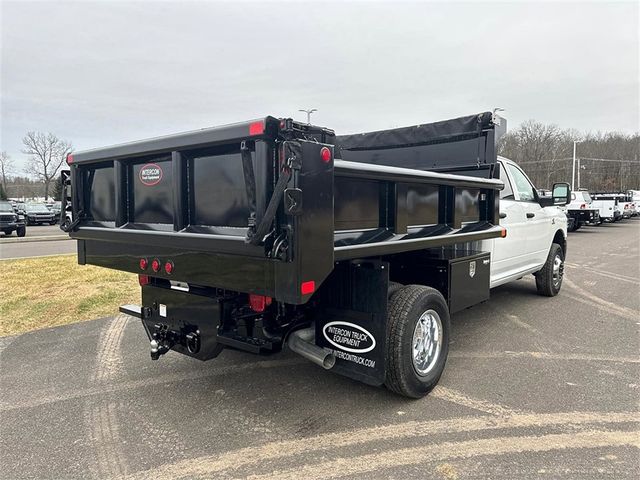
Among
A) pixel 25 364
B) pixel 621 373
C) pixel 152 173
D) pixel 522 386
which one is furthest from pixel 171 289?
pixel 621 373

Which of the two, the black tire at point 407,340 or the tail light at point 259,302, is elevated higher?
the tail light at point 259,302

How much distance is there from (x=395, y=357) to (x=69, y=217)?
3012mm

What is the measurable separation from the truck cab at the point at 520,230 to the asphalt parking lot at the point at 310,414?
0.97m

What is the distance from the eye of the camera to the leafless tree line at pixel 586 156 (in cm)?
5988

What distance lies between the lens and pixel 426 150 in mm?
5551

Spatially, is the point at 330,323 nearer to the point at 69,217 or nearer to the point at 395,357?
the point at 395,357

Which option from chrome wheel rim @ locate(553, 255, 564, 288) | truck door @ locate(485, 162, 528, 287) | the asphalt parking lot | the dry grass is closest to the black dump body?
the asphalt parking lot

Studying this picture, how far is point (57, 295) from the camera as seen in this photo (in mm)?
7129

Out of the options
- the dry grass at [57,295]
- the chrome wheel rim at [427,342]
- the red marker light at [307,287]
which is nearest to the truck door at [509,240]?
the chrome wheel rim at [427,342]

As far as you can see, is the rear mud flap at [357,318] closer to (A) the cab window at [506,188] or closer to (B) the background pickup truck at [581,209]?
(A) the cab window at [506,188]

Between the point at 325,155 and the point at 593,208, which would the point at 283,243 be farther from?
the point at 593,208

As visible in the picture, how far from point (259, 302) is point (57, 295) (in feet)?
18.0

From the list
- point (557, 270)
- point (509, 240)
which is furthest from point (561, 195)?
point (509, 240)

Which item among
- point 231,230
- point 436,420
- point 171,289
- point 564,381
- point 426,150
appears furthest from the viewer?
point 426,150
